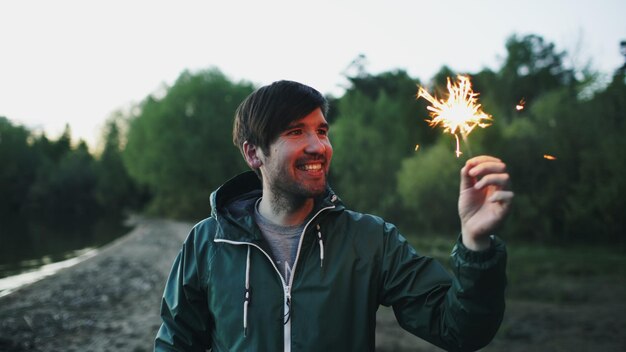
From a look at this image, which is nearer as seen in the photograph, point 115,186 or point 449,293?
point 449,293

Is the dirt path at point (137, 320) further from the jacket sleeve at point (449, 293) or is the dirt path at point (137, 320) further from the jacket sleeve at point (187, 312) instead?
the jacket sleeve at point (449, 293)

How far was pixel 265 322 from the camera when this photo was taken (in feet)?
8.61

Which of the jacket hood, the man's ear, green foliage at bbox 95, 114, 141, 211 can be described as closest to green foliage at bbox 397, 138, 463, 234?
the jacket hood

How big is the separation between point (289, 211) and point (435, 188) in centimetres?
3273

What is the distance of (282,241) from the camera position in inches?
116

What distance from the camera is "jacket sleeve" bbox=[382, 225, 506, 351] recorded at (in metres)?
2.19

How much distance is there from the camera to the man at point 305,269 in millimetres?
2252

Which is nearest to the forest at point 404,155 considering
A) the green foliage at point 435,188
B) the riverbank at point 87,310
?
the green foliage at point 435,188

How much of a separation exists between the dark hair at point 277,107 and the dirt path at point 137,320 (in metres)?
6.98

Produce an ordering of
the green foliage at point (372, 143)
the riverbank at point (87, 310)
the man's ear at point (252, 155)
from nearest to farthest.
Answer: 1. the man's ear at point (252, 155)
2. the riverbank at point (87, 310)
3. the green foliage at point (372, 143)

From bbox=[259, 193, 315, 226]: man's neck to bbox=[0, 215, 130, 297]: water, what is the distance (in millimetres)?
14303

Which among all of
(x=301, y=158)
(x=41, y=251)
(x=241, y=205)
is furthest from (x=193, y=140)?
(x=301, y=158)

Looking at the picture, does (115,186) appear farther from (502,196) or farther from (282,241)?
(502,196)

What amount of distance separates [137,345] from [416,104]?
3733cm
